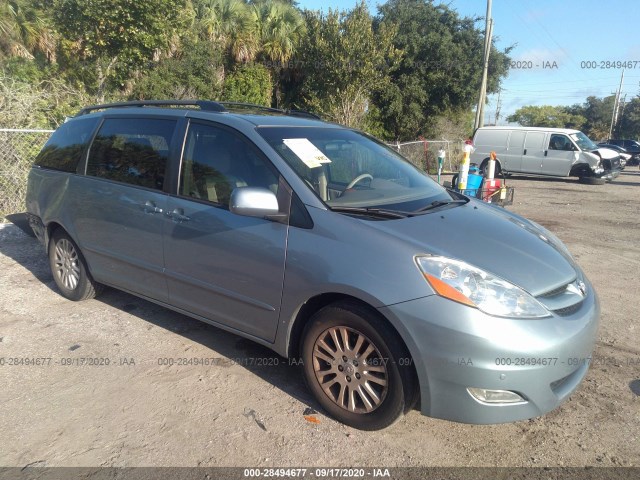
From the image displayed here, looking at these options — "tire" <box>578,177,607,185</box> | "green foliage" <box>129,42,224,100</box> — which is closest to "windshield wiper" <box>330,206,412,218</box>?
"green foliage" <box>129,42,224,100</box>

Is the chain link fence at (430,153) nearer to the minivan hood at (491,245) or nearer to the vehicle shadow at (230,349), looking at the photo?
the vehicle shadow at (230,349)

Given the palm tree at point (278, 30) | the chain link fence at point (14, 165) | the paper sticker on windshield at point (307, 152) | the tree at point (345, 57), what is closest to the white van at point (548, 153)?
the tree at point (345, 57)

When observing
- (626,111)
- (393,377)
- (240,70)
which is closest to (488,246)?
(393,377)

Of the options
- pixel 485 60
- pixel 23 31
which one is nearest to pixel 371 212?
pixel 23 31

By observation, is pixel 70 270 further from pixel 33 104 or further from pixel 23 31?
pixel 23 31

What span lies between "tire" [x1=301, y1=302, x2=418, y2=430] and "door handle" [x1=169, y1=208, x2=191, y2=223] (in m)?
1.23

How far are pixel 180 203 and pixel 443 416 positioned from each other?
2285mm

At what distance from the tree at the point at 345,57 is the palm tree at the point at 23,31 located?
782cm

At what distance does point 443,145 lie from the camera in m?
20.3

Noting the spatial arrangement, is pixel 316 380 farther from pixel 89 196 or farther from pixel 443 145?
pixel 443 145

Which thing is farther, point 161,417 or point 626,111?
point 626,111

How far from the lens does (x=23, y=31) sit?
14664 mm

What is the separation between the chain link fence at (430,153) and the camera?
1750 centimetres

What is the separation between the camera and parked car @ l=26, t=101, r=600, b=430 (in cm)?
258
